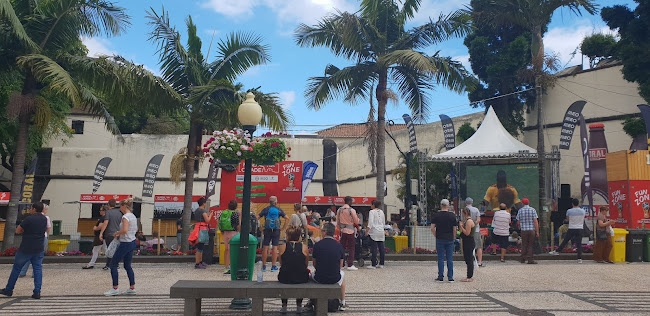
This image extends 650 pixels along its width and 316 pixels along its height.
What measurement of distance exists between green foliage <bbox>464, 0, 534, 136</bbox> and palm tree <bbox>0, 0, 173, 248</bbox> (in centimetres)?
2126

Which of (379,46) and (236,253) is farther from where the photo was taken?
(379,46)

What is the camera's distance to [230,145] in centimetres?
910

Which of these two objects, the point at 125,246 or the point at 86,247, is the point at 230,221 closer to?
the point at 125,246

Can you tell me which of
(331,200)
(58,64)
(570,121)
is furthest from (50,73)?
(331,200)

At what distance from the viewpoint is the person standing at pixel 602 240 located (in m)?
14.3

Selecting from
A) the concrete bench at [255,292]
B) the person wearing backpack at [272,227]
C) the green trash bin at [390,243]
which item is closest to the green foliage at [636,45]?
the green trash bin at [390,243]

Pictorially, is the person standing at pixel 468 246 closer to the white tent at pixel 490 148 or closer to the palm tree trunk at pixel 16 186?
the palm tree trunk at pixel 16 186

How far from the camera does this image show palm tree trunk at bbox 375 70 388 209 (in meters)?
17.6

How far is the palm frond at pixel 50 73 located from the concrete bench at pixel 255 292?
8621 mm

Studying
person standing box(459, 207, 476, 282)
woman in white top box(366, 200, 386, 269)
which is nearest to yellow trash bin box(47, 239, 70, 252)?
woman in white top box(366, 200, 386, 269)

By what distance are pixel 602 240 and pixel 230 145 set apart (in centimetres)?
1082

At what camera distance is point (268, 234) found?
1205cm

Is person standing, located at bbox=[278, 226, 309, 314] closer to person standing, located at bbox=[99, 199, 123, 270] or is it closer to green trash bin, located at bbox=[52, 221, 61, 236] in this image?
person standing, located at bbox=[99, 199, 123, 270]

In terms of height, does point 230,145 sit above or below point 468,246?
above
